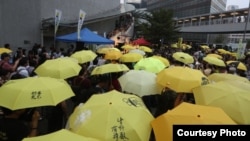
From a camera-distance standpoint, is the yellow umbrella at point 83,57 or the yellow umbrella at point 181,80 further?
the yellow umbrella at point 83,57

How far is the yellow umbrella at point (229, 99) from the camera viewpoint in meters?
4.21

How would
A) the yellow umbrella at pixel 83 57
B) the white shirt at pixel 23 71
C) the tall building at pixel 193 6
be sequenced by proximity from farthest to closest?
1. the tall building at pixel 193 6
2. the yellow umbrella at pixel 83 57
3. the white shirt at pixel 23 71

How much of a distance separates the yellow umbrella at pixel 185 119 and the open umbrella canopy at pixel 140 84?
2087mm

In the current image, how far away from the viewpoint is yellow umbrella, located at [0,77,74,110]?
13.6 ft

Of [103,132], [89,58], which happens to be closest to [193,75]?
[103,132]

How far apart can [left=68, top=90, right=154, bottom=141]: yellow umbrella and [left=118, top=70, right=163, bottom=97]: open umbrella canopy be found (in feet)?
5.85

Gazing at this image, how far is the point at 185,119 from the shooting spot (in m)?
3.40

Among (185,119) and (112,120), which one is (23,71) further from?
(185,119)

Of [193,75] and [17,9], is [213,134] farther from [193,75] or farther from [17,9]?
[17,9]

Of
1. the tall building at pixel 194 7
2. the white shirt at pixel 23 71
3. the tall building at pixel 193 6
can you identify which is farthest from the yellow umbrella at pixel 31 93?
the tall building at pixel 193 6

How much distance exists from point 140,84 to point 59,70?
1863 millimetres

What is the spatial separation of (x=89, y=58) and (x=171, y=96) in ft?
12.8

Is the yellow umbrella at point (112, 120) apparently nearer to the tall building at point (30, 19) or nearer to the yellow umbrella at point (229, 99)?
the yellow umbrella at point (229, 99)

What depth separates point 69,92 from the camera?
16.0 feet
